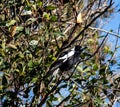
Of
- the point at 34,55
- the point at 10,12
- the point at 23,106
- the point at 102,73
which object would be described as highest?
the point at 10,12

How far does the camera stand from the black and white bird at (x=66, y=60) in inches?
98.9

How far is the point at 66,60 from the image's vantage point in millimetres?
2576

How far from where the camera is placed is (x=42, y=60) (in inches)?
97.7

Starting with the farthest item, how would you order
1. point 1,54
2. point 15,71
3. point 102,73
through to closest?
point 102,73 → point 15,71 → point 1,54

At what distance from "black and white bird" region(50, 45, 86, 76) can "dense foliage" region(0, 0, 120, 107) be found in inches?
1.4

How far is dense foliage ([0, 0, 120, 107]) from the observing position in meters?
2.35

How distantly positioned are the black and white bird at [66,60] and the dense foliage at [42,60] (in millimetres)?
36

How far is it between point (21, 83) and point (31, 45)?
0.93ft

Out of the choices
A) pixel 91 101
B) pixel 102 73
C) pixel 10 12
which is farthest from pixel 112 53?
pixel 10 12

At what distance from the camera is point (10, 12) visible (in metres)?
2.79

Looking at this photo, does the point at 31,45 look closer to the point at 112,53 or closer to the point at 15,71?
the point at 15,71

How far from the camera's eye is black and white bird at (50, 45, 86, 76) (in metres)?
2.51

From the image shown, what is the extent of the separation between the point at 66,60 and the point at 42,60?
0.61 feet

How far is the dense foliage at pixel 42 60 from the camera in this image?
2.35 meters
